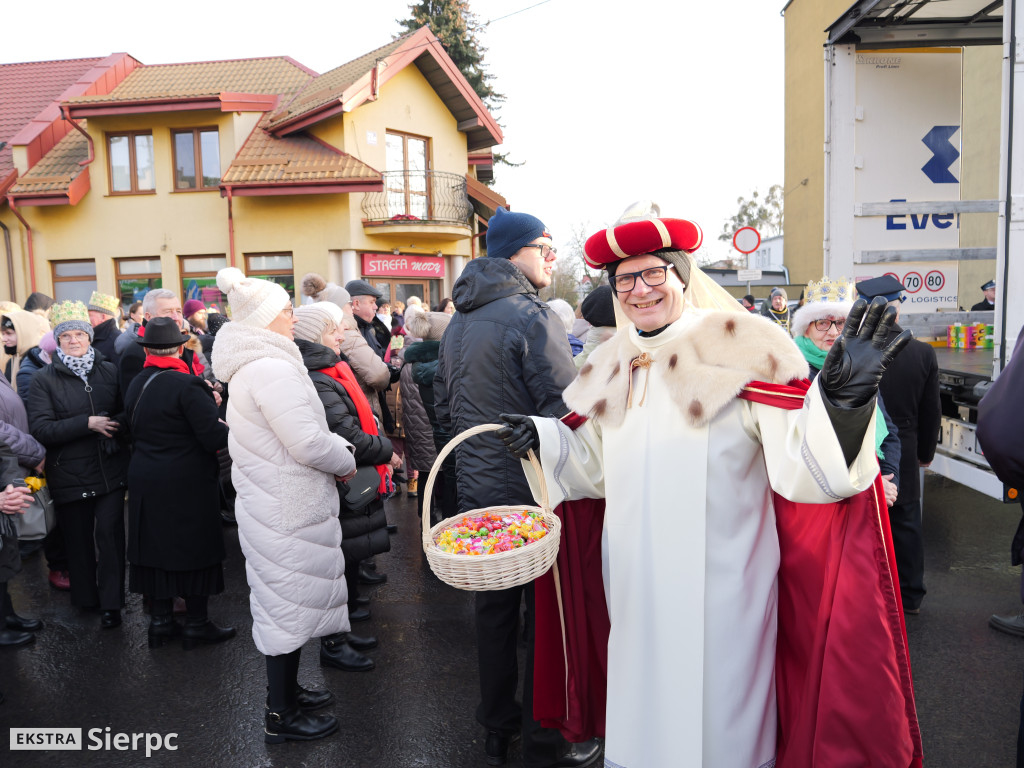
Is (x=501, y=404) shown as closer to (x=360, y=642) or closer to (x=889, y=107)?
(x=360, y=642)

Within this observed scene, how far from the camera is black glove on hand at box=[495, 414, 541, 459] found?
2.40m

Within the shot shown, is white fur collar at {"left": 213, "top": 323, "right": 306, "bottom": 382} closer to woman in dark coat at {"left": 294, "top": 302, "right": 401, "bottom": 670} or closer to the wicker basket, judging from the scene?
woman in dark coat at {"left": 294, "top": 302, "right": 401, "bottom": 670}

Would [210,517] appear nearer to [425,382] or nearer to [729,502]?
[425,382]

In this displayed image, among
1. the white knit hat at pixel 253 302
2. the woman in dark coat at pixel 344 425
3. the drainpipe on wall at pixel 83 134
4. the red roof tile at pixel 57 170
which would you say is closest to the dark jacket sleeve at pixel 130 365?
the woman in dark coat at pixel 344 425

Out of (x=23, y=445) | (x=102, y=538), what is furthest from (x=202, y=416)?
(x=102, y=538)

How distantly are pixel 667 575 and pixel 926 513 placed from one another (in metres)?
Result: 5.72

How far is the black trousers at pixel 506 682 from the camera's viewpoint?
297 centimetres

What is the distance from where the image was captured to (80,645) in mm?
4438

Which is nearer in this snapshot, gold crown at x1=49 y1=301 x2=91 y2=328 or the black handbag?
the black handbag

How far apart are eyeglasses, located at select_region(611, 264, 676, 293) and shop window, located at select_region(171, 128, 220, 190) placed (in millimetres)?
17002

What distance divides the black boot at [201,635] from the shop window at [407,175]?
14309 mm

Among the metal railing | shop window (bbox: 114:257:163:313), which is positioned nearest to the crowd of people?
the metal railing

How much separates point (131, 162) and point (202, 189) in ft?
6.20

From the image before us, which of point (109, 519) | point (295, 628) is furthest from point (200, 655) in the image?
point (295, 628)
